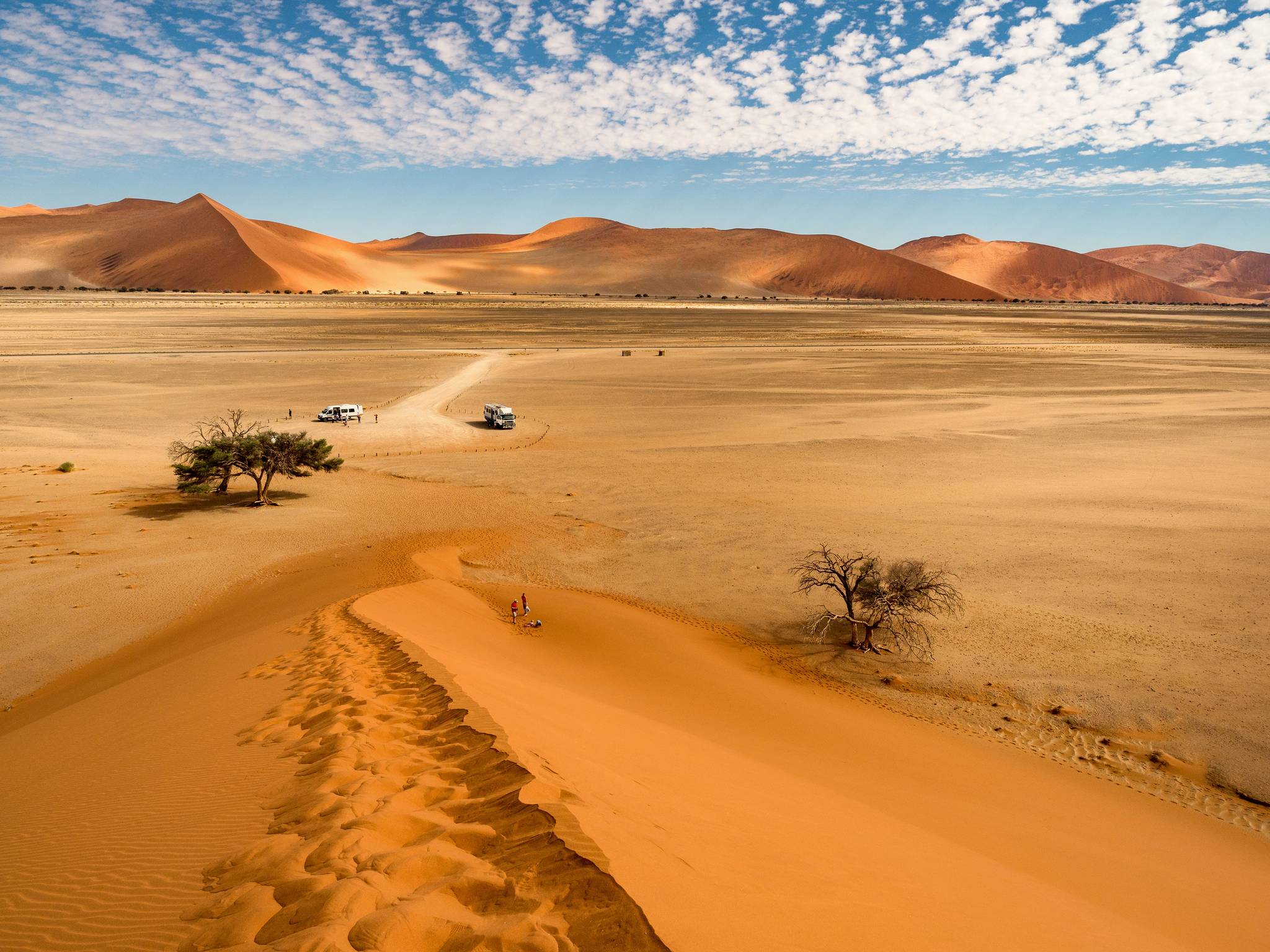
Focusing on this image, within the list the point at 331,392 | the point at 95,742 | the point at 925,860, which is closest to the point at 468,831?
the point at 925,860

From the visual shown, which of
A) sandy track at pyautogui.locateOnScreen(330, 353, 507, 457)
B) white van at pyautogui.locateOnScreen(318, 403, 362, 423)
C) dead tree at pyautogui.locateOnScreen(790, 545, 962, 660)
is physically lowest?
dead tree at pyautogui.locateOnScreen(790, 545, 962, 660)

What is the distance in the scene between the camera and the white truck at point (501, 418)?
36.0 metres

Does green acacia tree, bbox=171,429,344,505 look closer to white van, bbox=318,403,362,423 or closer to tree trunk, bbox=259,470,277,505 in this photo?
tree trunk, bbox=259,470,277,505

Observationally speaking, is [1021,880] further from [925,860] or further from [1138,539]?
[1138,539]

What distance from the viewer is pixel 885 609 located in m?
14.4

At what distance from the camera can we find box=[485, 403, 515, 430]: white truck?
36.0 meters

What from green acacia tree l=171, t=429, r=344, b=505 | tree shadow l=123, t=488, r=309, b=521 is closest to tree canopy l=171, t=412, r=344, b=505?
green acacia tree l=171, t=429, r=344, b=505

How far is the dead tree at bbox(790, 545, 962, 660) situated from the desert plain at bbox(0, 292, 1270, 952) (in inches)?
17.3

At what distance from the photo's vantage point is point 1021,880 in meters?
7.07

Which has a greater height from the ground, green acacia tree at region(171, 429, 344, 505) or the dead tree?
green acacia tree at region(171, 429, 344, 505)

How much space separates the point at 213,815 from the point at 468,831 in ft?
7.99

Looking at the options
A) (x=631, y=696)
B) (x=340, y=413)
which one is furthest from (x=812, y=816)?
(x=340, y=413)

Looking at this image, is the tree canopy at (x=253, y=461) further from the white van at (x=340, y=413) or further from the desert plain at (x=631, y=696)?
the white van at (x=340, y=413)

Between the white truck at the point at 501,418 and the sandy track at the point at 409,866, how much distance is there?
2852 cm
